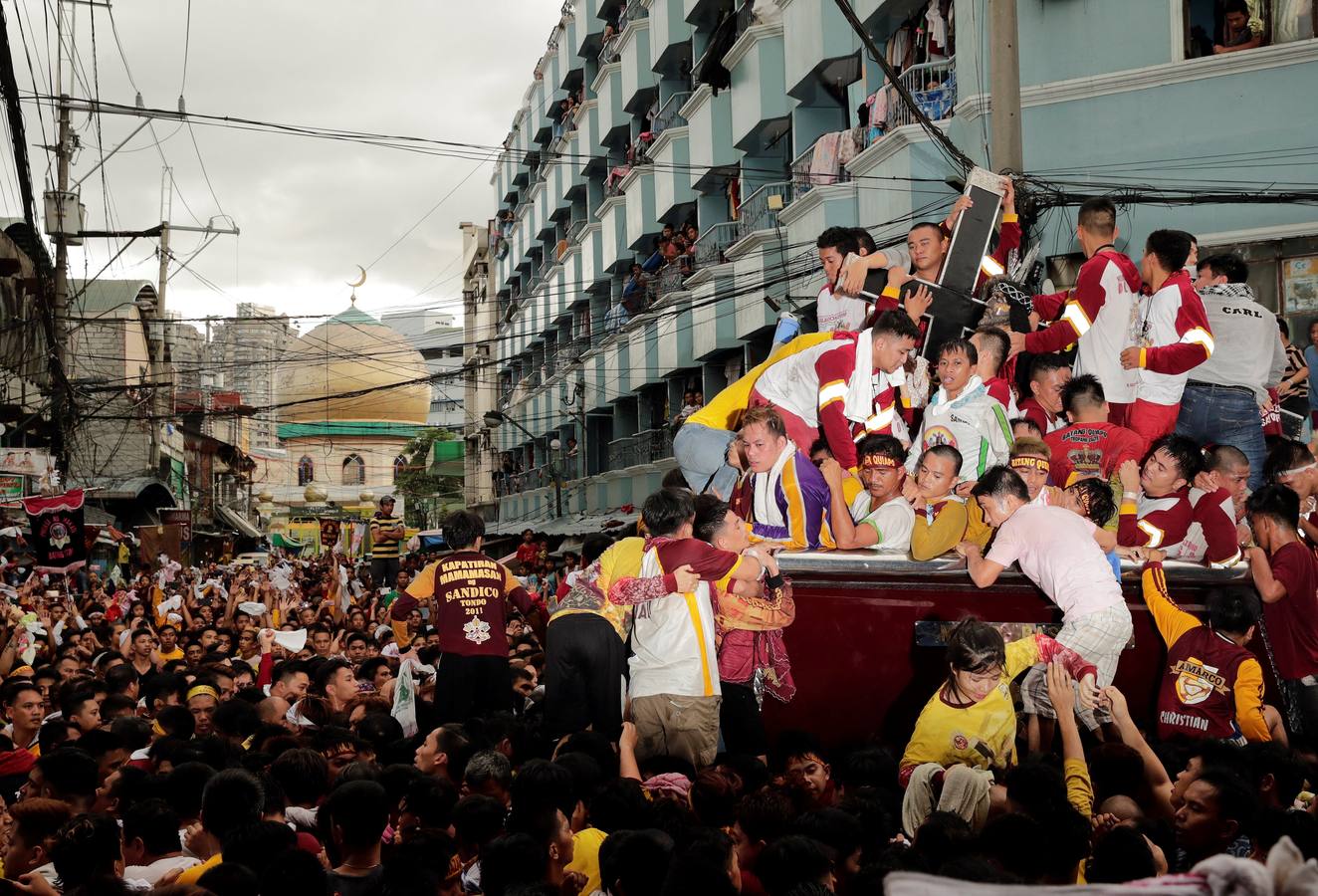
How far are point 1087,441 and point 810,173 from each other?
14090 millimetres

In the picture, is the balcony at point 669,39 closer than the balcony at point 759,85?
No

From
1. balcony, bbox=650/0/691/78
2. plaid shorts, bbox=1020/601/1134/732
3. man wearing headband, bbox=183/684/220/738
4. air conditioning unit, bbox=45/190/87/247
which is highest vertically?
balcony, bbox=650/0/691/78

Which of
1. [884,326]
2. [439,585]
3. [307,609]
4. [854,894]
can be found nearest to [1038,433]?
[884,326]

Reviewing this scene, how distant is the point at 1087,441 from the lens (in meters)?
8.66

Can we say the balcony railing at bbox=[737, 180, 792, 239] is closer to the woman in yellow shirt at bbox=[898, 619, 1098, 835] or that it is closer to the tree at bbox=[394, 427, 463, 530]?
the woman in yellow shirt at bbox=[898, 619, 1098, 835]

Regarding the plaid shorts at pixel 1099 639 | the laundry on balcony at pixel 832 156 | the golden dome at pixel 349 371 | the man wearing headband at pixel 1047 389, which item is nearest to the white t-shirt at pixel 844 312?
the man wearing headband at pixel 1047 389

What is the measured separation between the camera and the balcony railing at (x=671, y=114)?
3300cm

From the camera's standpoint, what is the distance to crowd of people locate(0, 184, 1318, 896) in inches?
198

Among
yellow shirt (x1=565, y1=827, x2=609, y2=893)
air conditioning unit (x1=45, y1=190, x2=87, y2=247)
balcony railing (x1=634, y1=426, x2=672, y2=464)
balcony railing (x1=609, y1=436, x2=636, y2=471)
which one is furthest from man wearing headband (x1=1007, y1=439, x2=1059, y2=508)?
balcony railing (x1=609, y1=436, x2=636, y2=471)

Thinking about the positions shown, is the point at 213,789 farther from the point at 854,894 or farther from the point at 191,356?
the point at 191,356

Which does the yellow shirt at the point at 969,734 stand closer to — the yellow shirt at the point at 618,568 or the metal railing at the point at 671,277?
the yellow shirt at the point at 618,568

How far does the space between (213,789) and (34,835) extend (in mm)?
864

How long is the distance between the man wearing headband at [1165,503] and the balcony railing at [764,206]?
17658 millimetres

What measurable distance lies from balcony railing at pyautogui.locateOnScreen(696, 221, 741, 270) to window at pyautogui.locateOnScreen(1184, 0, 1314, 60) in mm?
12128
